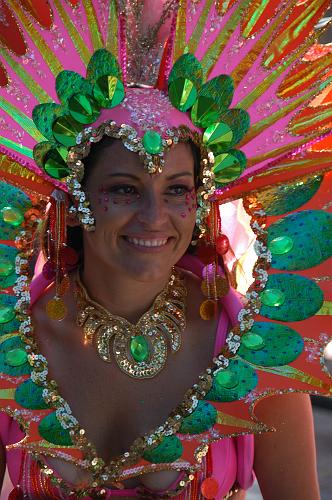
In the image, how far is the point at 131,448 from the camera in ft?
7.19

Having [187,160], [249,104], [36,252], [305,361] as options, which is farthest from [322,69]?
[36,252]

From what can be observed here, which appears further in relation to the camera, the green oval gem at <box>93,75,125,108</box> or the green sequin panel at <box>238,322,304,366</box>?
the green sequin panel at <box>238,322,304,366</box>

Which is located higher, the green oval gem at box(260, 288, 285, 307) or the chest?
the green oval gem at box(260, 288, 285, 307)

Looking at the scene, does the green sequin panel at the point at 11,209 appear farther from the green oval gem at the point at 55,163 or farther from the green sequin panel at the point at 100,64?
the green sequin panel at the point at 100,64

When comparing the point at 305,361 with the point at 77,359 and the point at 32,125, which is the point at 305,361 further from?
the point at 32,125

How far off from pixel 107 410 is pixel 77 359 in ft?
0.51

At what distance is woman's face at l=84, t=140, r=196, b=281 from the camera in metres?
2.07

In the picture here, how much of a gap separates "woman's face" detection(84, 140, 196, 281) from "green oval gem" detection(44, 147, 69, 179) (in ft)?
0.27

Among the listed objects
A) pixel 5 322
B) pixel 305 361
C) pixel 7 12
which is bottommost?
pixel 305 361

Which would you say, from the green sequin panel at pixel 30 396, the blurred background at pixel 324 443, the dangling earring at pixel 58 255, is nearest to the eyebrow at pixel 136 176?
the dangling earring at pixel 58 255

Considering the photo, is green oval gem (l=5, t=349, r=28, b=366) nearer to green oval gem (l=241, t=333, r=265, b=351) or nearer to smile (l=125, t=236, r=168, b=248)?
smile (l=125, t=236, r=168, b=248)

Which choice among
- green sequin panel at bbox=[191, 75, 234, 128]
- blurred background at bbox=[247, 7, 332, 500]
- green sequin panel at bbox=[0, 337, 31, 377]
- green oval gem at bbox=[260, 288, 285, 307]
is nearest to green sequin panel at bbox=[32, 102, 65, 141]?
green sequin panel at bbox=[191, 75, 234, 128]

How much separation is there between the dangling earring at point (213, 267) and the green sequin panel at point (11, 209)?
498mm

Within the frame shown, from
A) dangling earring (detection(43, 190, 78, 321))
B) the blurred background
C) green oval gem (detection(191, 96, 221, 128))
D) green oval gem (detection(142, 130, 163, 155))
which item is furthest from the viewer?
the blurred background
